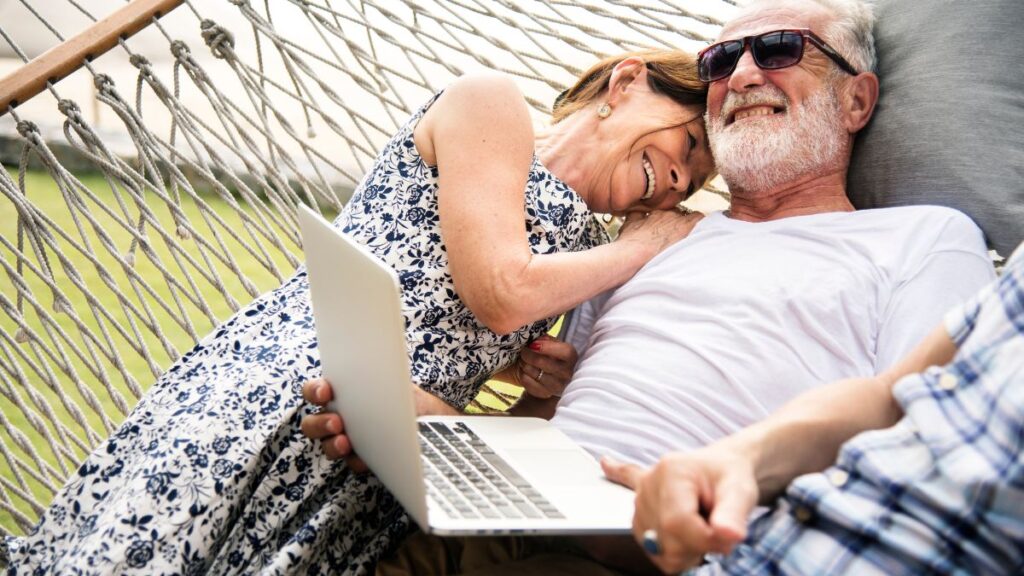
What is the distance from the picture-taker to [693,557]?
1.00m

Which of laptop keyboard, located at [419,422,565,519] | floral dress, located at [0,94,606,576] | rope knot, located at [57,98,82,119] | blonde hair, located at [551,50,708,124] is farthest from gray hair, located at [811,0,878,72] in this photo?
rope knot, located at [57,98,82,119]

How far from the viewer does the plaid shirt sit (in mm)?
976

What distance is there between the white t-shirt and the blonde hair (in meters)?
0.34

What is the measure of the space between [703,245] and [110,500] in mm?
1053

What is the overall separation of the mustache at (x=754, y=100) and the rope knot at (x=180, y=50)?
1.39 meters

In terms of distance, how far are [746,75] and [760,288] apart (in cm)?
44

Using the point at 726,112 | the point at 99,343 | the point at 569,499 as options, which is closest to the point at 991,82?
the point at 726,112

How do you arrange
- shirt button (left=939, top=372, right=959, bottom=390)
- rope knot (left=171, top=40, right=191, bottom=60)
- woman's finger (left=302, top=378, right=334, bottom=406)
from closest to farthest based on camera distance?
shirt button (left=939, top=372, right=959, bottom=390), woman's finger (left=302, top=378, right=334, bottom=406), rope knot (left=171, top=40, right=191, bottom=60)

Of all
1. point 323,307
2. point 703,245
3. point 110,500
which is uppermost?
point 323,307

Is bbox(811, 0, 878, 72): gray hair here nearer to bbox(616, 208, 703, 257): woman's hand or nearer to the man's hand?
bbox(616, 208, 703, 257): woman's hand

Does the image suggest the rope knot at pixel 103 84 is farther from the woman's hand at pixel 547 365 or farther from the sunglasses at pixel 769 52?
the sunglasses at pixel 769 52

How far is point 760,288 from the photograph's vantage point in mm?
1674

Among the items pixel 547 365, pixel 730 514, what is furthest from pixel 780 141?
pixel 730 514

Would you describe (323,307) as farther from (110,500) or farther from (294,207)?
(294,207)
